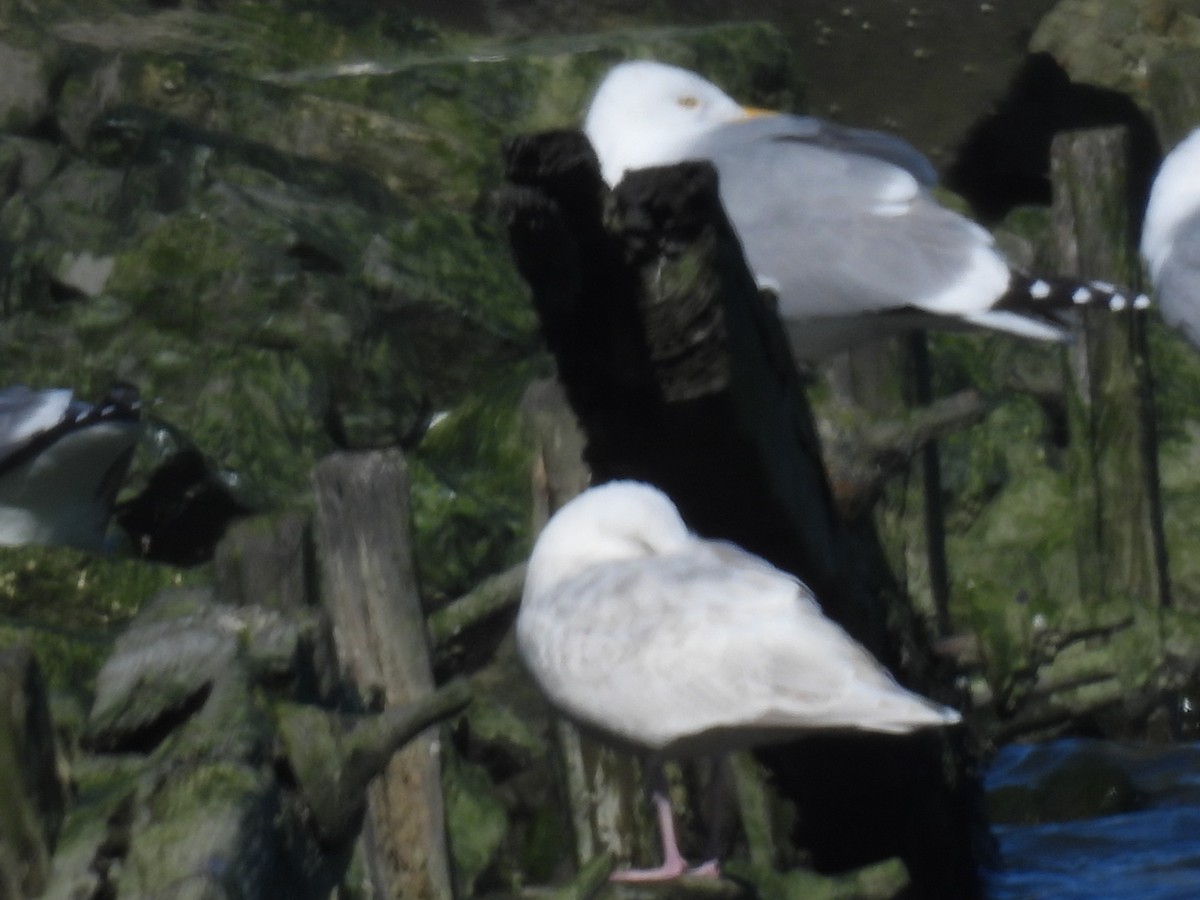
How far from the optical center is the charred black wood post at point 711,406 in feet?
11.4

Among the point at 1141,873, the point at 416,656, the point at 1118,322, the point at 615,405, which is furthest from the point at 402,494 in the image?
the point at 1118,322

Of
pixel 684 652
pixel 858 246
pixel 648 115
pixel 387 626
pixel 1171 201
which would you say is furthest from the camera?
pixel 1171 201

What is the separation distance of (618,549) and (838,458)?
109 cm

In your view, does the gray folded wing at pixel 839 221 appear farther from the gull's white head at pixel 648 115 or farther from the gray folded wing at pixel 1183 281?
the gray folded wing at pixel 1183 281

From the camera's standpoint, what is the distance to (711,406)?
371 cm

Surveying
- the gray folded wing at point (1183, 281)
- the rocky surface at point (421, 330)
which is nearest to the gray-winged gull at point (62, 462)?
the rocky surface at point (421, 330)

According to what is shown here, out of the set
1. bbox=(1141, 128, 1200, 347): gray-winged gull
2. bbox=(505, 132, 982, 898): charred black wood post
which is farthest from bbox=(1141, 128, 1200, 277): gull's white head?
bbox=(505, 132, 982, 898): charred black wood post

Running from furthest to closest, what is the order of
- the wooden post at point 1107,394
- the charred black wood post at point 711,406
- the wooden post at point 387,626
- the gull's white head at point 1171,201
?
the gull's white head at point 1171,201 < the wooden post at point 1107,394 < the wooden post at point 387,626 < the charred black wood post at point 711,406

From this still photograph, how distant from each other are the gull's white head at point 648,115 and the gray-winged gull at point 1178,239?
5.94 ft

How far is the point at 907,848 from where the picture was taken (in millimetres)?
4523

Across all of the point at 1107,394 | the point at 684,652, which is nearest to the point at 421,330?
the point at 1107,394

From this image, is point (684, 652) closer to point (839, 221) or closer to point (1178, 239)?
point (839, 221)

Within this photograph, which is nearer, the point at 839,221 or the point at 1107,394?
the point at 839,221

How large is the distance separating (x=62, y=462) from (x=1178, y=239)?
3.65 meters
